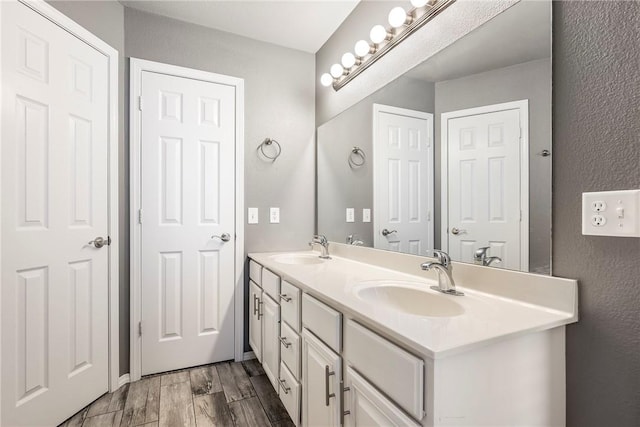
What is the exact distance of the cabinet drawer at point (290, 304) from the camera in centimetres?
136

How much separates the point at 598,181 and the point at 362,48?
1363mm

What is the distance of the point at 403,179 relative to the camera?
1.54 metres

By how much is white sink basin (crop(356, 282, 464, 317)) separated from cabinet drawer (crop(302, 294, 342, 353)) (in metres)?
0.14

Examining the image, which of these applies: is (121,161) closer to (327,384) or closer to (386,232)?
(386,232)

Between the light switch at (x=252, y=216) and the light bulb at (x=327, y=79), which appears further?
the light switch at (x=252, y=216)

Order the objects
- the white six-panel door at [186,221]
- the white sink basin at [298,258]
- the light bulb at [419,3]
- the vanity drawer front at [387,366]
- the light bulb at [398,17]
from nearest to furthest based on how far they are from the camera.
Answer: the vanity drawer front at [387,366]
the light bulb at [419,3]
the light bulb at [398,17]
the white six-panel door at [186,221]
the white sink basin at [298,258]

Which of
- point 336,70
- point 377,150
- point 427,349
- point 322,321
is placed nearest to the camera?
point 427,349

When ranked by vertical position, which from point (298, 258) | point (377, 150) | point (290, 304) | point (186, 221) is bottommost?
point (290, 304)

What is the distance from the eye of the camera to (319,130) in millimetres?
2436

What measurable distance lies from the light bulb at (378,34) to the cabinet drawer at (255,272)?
1431 millimetres

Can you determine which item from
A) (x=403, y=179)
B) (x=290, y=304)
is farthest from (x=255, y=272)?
A: (x=403, y=179)

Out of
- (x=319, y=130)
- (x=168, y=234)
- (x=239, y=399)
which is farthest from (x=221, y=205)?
(x=239, y=399)

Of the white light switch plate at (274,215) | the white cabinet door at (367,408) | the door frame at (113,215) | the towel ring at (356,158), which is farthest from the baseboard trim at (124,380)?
the towel ring at (356,158)

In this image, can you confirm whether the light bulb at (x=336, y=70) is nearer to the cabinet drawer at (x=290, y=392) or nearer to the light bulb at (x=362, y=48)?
the light bulb at (x=362, y=48)
